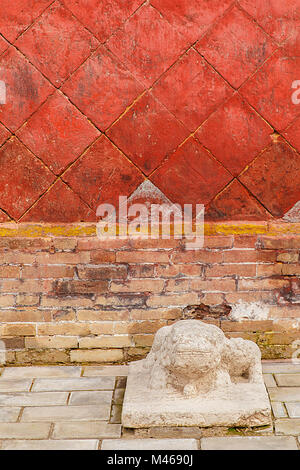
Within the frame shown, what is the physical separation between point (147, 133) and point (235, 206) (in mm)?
807

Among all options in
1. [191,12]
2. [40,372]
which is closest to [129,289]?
[40,372]

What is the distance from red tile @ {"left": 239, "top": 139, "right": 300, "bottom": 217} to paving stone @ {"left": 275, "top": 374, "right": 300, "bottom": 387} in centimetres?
112

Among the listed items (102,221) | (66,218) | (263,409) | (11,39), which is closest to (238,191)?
(102,221)

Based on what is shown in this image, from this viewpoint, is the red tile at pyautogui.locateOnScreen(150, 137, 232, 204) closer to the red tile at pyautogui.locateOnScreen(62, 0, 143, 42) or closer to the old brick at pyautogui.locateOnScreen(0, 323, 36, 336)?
the red tile at pyautogui.locateOnScreen(62, 0, 143, 42)

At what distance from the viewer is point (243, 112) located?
3.83 m

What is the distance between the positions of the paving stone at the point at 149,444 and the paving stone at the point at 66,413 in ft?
0.88

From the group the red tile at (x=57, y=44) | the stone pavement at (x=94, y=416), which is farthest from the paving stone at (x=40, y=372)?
the red tile at (x=57, y=44)

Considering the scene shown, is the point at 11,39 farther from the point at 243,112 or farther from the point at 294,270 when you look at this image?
the point at 294,270

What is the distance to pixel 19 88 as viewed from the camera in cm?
378

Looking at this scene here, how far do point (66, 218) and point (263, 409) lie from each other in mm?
1842

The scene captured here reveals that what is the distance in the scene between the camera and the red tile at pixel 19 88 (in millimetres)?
3756

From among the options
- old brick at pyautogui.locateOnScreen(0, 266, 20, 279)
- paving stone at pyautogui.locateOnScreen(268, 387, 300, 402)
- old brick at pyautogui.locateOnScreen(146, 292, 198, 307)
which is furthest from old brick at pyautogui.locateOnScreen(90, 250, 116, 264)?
paving stone at pyautogui.locateOnScreen(268, 387, 300, 402)

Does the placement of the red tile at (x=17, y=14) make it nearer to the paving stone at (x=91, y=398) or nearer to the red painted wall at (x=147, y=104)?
the red painted wall at (x=147, y=104)

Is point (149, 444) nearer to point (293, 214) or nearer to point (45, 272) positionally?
point (45, 272)
